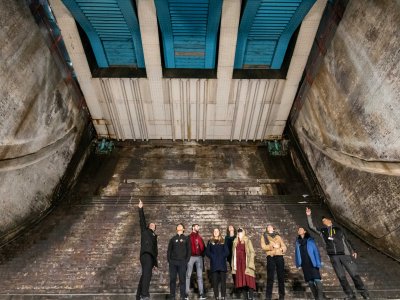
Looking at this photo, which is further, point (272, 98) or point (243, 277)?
point (272, 98)

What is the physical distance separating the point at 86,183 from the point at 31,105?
10.0 feet

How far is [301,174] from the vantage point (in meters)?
9.46

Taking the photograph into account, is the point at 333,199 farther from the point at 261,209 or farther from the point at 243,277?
the point at 243,277

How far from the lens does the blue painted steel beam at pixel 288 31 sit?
22.5 feet

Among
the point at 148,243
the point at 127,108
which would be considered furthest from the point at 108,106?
the point at 148,243

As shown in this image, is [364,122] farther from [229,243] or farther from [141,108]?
[141,108]

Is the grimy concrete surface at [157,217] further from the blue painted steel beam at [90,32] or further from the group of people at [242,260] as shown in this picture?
the blue painted steel beam at [90,32]

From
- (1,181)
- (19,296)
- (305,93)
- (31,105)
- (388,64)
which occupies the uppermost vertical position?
(305,93)

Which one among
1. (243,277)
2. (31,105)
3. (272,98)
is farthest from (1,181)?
(272,98)

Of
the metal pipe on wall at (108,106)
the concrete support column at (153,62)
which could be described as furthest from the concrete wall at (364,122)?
the metal pipe on wall at (108,106)

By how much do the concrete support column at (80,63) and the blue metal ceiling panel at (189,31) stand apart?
240 centimetres

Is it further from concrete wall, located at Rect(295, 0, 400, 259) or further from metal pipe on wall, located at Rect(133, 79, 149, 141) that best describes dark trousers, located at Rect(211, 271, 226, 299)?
metal pipe on wall, located at Rect(133, 79, 149, 141)

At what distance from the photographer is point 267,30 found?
7.62 m

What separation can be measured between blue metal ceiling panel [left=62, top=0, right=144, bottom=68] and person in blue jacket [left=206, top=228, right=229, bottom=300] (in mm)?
5626
